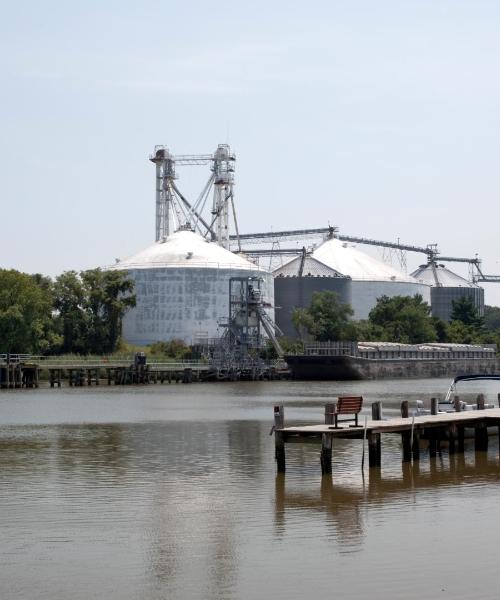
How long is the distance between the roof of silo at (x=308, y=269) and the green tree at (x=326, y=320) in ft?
55.8

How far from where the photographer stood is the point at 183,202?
184375 millimetres

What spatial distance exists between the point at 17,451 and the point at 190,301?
11096 centimetres

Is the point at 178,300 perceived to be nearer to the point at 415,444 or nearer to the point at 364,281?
the point at 364,281

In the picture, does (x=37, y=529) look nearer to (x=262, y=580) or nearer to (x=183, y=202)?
(x=262, y=580)

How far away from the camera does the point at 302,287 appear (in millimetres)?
181375

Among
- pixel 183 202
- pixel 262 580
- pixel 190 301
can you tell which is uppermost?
pixel 183 202

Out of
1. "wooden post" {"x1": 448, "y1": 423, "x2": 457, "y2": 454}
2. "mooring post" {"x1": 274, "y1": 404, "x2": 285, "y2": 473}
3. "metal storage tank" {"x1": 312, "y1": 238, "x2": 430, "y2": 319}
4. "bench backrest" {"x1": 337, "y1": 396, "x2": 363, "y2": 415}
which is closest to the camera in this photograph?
"mooring post" {"x1": 274, "y1": 404, "x2": 285, "y2": 473}

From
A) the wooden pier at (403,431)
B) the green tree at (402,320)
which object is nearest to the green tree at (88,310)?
the green tree at (402,320)

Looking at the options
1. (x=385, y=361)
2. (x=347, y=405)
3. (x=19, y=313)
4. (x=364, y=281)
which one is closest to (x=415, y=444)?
(x=347, y=405)

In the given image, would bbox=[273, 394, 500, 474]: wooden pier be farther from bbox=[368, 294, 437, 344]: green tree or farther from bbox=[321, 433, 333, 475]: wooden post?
bbox=[368, 294, 437, 344]: green tree

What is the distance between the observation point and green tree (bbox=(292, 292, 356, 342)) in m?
162

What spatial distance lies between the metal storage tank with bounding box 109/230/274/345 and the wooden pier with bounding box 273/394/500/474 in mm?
108446

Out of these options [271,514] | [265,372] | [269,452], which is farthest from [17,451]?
[265,372]

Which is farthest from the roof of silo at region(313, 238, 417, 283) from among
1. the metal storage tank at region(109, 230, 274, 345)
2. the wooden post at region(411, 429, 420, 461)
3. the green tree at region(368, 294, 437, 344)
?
the wooden post at region(411, 429, 420, 461)
